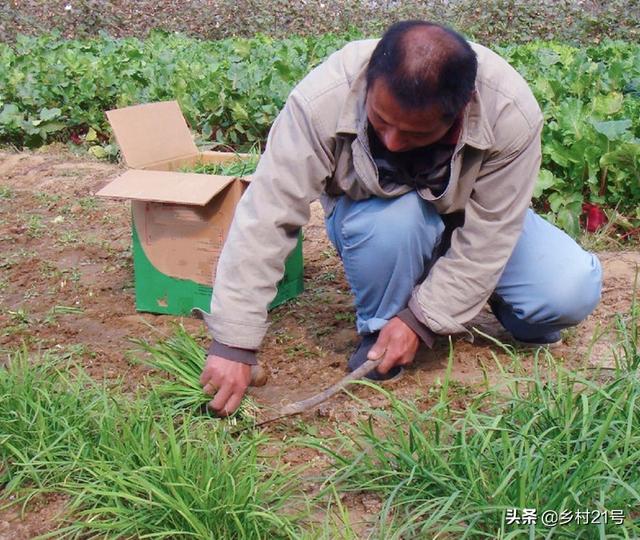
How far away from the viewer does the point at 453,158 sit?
261cm

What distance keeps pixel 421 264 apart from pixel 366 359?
0.35m

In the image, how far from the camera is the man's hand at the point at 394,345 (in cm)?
273

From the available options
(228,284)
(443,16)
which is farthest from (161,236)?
(443,16)

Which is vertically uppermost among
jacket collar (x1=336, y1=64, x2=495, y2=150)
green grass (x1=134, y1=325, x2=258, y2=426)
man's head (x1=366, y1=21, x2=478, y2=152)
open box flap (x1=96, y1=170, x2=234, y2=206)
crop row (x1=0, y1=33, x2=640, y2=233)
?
man's head (x1=366, y1=21, x2=478, y2=152)

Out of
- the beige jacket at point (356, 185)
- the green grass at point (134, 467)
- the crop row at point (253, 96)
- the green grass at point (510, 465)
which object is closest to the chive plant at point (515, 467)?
the green grass at point (510, 465)

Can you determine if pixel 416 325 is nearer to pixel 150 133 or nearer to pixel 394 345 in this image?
pixel 394 345

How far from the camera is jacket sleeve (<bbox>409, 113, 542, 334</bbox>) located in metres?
2.74

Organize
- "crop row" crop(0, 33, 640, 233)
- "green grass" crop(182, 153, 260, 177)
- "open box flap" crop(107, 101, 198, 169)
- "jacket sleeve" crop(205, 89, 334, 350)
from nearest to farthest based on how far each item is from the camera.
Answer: "jacket sleeve" crop(205, 89, 334, 350), "open box flap" crop(107, 101, 198, 169), "green grass" crop(182, 153, 260, 177), "crop row" crop(0, 33, 640, 233)

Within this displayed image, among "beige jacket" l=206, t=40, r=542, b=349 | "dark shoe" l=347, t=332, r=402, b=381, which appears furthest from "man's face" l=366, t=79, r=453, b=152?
"dark shoe" l=347, t=332, r=402, b=381

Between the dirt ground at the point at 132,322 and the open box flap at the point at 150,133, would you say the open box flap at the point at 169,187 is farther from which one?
the dirt ground at the point at 132,322

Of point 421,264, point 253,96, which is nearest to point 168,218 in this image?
point 421,264

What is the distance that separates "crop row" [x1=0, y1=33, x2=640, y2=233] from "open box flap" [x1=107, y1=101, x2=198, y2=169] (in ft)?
5.80

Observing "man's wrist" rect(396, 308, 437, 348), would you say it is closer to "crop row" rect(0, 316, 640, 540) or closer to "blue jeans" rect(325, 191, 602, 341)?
"blue jeans" rect(325, 191, 602, 341)

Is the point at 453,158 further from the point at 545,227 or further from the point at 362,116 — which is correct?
the point at 545,227
